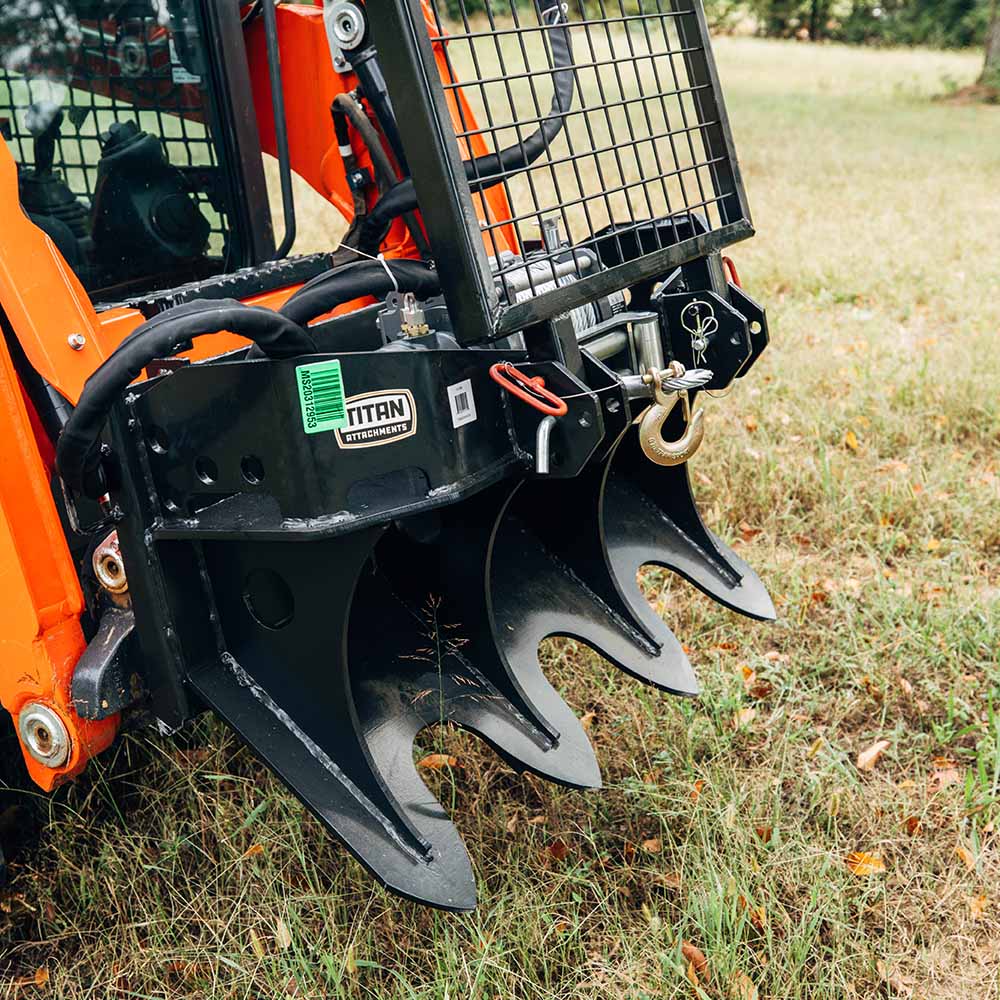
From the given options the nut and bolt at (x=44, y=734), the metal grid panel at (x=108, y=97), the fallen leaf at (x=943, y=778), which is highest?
the metal grid panel at (x=108, y=97)

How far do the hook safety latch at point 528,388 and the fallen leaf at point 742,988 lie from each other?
1038 millimetres

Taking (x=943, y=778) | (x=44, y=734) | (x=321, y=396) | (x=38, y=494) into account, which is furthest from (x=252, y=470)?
(x=943, y=778)

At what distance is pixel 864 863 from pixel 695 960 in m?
0.45

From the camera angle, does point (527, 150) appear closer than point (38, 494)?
No

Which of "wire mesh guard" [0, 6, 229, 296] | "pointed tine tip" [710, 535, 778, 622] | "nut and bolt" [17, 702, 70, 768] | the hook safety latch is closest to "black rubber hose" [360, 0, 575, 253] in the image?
the hook safety latch

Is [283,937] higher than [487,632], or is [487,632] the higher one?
[487,632]

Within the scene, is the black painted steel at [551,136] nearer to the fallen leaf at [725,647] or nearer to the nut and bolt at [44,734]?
the nut and bolt at [44,734]

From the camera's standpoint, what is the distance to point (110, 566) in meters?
1.93

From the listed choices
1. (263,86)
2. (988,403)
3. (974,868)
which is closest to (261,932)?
(974,868)

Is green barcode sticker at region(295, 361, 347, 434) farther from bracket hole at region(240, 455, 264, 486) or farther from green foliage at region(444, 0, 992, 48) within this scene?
green foliage at region(444, 0, 992, 48)

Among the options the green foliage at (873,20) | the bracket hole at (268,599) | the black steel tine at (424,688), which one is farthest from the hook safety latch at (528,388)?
the green foliage at (873,20)

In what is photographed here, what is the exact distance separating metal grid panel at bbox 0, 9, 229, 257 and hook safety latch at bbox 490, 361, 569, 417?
1.33 m

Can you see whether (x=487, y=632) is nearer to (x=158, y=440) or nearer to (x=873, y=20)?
(x=158, y=440)

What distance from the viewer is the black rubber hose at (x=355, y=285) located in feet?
6.41
